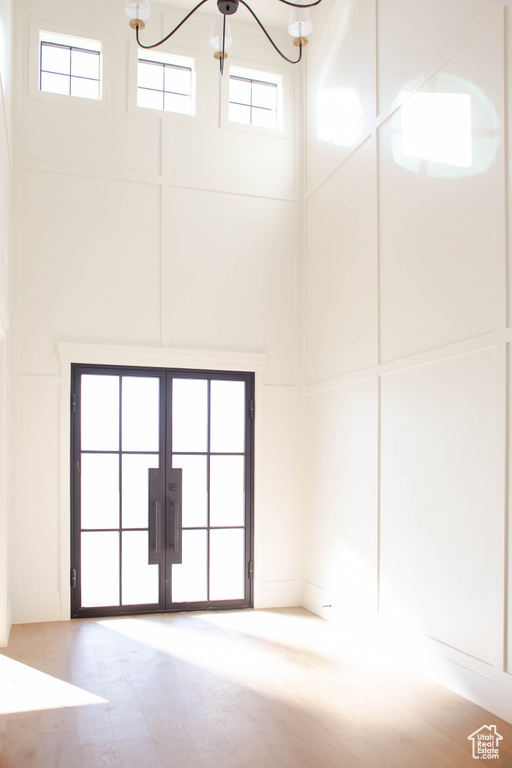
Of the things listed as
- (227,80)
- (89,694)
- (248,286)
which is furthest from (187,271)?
(89,694)

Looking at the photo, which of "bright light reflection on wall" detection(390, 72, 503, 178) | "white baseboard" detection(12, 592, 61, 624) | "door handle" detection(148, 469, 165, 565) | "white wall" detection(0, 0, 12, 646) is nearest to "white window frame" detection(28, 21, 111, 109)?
"white wall" detection(0, 0, 12, 646)

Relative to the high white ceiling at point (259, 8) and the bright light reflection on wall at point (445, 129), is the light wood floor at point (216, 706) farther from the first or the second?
the high white ceiling at point (259, 8)

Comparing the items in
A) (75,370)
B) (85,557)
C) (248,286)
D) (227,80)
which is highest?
(227,80)

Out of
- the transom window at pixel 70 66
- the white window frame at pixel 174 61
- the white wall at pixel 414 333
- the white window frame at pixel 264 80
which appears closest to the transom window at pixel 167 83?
the white window frame at pixel 174 61

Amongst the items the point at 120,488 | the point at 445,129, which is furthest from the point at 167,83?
the point at 120,488

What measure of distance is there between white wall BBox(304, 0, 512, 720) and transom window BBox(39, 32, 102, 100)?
2.24 metres

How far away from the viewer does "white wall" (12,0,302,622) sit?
6.15 meters

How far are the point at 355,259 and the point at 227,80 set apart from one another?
8.53 ft

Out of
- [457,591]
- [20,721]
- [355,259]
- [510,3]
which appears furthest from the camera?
[355,259]

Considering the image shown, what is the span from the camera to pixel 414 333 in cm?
487

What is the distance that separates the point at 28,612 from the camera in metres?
6.01

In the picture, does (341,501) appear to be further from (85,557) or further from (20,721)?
(20,721)

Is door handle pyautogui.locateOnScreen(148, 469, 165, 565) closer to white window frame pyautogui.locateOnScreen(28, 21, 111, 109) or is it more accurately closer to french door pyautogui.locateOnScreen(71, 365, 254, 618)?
french door pyautogui.locateOnScreen(71, 365, 254, 618)

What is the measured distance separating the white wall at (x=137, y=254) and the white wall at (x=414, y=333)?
42 cm
